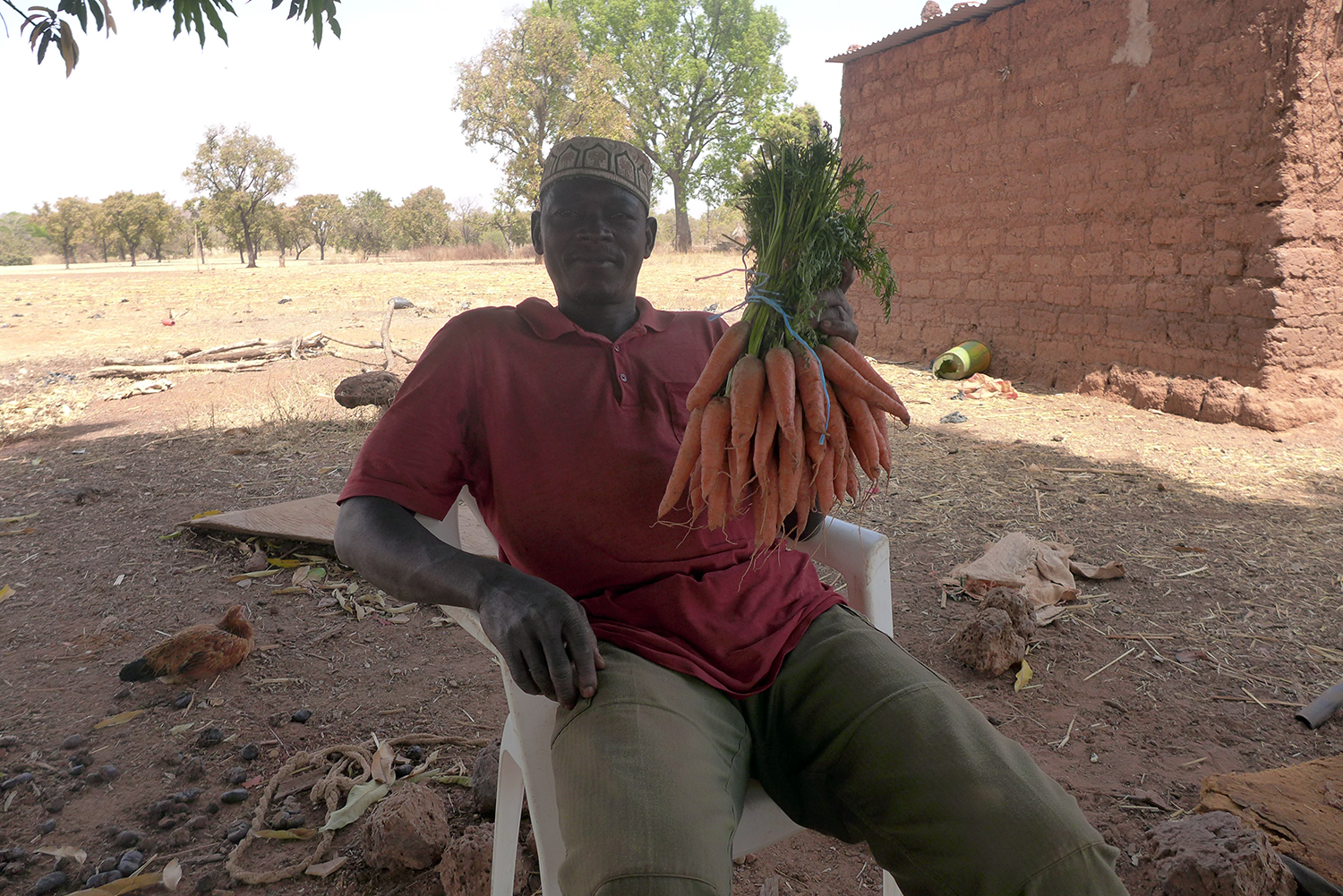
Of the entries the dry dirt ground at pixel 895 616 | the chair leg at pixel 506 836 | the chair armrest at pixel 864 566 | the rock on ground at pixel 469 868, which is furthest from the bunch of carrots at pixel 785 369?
the dry dirt ground at pixel 895 616

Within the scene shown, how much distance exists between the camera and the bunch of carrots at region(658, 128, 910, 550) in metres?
1.50

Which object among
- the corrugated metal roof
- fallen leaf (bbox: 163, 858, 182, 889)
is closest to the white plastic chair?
fallen leaf (bbox: 163, 858, 182, 889)

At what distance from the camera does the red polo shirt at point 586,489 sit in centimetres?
152

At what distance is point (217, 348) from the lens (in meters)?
9.38

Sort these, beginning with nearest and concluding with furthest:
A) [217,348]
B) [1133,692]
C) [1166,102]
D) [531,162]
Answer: [1133,692] → [1166,102] → [217,348] → [531,162]

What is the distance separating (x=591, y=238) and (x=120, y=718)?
86.9 inches

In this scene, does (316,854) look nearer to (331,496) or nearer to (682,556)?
(682,556)

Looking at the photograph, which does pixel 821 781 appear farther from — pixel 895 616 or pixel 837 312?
pixel 895 616

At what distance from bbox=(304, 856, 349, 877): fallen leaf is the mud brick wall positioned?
628 centimetres

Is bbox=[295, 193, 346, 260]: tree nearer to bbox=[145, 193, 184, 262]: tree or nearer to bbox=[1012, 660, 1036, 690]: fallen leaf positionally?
bbox=[145, 193, 184, 262]: tree

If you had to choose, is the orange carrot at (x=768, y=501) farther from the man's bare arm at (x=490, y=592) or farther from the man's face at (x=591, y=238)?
the man's face at (x=591, y=238)

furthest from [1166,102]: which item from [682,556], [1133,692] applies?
[682,556]

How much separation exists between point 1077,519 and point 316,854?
Answer: 3829mm

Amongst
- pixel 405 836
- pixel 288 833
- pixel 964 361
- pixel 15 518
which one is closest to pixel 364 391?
pixel 15 518
